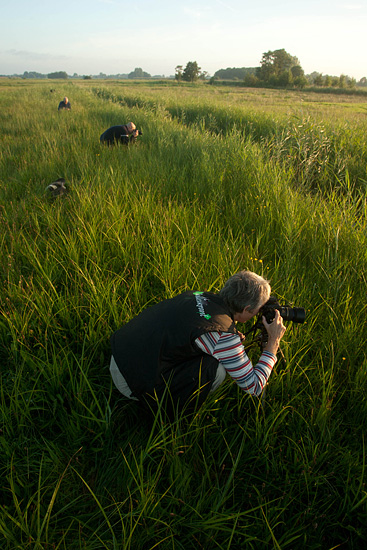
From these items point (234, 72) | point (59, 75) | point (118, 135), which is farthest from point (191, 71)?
point (59, 75)

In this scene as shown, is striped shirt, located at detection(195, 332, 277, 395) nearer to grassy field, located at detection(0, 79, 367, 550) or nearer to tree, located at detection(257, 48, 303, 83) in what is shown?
grassy field, located at detection(0, 79, 367, 550)

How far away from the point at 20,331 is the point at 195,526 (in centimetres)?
143

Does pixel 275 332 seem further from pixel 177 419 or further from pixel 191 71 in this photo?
pixel 191 71

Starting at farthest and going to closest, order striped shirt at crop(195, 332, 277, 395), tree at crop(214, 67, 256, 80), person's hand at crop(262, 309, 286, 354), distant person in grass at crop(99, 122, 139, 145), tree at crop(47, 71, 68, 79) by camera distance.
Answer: tree at crop(47, 71, 68, 79)
tree at crop(214, 67, 256, 80)
distant person in grass at crop(99, 122, 139, 145)
person's hand at crop(262, 309, 286, 354)
striped shirt at crop(195, 332, 277, 395)

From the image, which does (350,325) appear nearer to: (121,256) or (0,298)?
(121,256)

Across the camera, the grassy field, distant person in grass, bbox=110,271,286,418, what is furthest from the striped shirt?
the camera

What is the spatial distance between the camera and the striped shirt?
290 millimetres

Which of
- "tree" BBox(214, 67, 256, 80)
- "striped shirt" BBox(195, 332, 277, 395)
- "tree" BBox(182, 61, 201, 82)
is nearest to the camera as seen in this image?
"striped shirt" BBox(195, 332, 277, 395)

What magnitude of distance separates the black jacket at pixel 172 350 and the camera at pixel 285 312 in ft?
0.81

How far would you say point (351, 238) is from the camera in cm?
255

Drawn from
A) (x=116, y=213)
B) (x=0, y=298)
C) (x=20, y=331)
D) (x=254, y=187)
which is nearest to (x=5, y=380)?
(x=20, y=331)

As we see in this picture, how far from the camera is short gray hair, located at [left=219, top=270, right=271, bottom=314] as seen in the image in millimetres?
1521

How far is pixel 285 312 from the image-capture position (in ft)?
5.36

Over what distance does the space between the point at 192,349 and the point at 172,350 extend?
10cm
